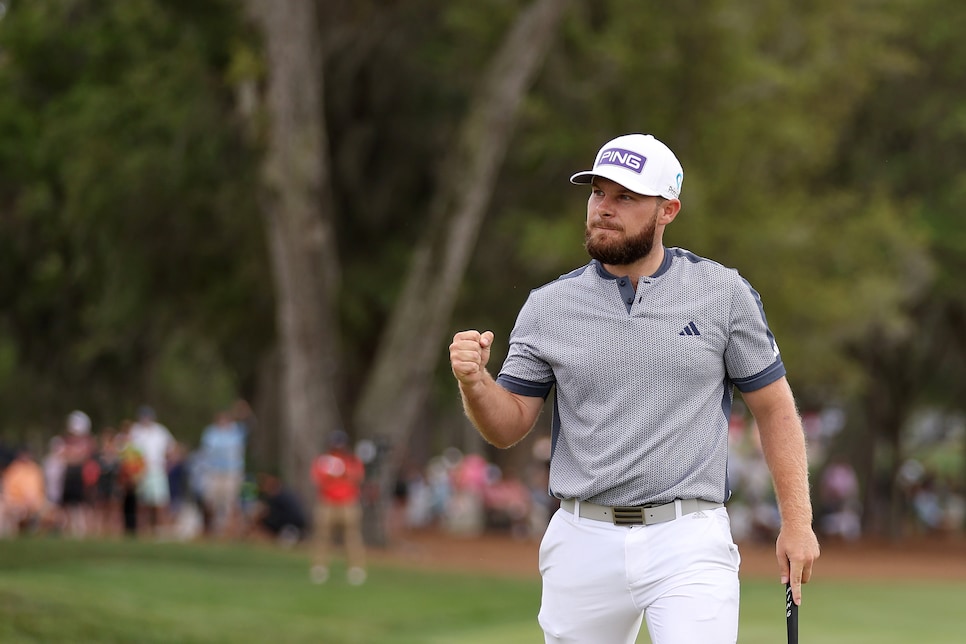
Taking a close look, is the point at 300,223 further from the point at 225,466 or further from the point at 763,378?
the point at 763,378

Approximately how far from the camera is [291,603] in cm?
1739

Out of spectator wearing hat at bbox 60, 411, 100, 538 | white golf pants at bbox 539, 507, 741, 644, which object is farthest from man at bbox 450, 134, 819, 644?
spectator wearing hat at bbox 60, 411, 100, 538

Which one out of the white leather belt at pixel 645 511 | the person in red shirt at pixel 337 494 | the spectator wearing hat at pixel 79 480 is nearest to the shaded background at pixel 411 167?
the spectator wearing hat at pixel 79 480

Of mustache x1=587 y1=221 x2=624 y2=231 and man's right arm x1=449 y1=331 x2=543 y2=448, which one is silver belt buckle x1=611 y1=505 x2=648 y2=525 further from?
mustache x1=587 y1=221 x2=624 y2=231

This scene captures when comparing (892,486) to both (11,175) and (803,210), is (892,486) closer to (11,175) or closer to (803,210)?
(803,210)

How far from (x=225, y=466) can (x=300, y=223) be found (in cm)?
416

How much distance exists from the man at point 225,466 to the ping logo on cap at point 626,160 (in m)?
19.7

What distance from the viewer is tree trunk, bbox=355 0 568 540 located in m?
22.5

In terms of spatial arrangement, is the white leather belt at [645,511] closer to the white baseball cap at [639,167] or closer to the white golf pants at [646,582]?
the white golf pants at [646,582]

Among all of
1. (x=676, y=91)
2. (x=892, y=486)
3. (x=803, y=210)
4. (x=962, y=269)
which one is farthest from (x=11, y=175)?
(x=892, y=486)

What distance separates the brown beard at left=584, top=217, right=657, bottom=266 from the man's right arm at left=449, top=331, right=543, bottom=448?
18.2 inches

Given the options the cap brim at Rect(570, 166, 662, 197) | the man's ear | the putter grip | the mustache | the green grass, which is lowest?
the green grass

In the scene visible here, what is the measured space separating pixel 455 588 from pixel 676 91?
911 cm

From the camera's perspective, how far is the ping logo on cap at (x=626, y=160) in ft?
15.8
